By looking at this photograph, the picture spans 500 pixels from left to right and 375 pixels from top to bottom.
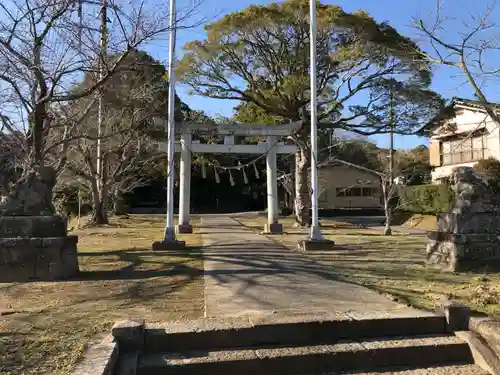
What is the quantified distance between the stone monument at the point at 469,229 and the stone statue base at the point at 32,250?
6.71 m

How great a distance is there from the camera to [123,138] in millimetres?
21328

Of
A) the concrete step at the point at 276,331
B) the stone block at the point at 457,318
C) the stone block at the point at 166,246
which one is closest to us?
the concrete step at the point at 276,331

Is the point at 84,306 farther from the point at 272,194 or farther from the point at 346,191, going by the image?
the point at 346,191

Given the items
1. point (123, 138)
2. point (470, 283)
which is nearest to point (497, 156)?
point (123, 138)

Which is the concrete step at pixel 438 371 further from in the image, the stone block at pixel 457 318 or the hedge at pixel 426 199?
the hedge at pixel 426 199

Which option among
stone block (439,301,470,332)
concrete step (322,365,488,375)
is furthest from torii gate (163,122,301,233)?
concrete step (322,365,488,375)

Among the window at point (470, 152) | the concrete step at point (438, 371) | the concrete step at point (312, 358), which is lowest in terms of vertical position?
the concrete step at point (438, 371)

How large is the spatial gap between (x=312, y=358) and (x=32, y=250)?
5.34 m

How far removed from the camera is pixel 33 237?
25.6 feet

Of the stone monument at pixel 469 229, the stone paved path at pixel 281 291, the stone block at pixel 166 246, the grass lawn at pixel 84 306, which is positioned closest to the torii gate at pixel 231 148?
the stone block at pixel 166 246

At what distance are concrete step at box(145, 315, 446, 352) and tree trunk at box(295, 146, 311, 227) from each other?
16.7m

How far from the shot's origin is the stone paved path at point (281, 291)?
5.55m

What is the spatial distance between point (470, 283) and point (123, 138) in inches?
673

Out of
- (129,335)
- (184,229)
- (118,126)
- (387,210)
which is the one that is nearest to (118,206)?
(118,126)
